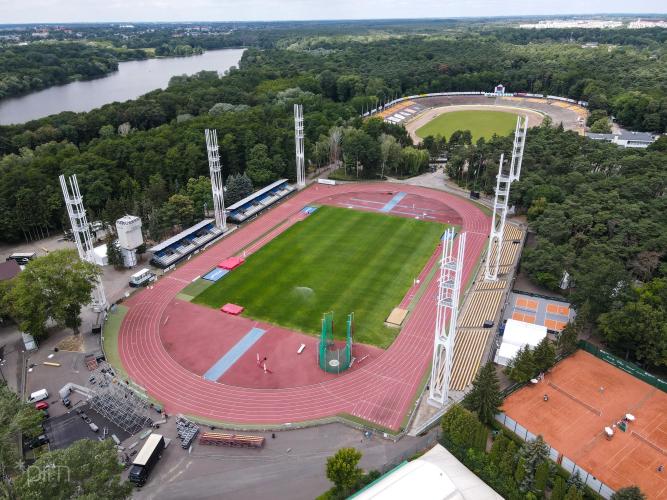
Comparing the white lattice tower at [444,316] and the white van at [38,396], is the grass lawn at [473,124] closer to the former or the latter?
the white lattice tower at [444,316]

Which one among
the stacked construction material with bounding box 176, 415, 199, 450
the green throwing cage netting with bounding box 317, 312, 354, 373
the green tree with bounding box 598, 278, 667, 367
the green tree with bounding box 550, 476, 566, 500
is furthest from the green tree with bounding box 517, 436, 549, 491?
the stacked construction material with bounding box 176, 415, 199, 450

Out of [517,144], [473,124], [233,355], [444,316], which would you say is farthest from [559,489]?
[473,124]

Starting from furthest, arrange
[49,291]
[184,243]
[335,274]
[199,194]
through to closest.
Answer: [199,194] → [184,243] → [335,274] → [49,291]

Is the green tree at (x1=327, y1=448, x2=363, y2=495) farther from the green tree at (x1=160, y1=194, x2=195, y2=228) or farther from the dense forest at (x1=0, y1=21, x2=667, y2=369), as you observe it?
the green tree at (x1=160, y1=194, x2=195, y2=228)

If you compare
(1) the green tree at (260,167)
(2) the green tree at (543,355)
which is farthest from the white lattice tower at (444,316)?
(1) the green tree at (260,167)

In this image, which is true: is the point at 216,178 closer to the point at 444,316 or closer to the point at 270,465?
the point at 444,316

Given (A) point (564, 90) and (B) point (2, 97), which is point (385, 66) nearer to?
(A) point (564, 90)
